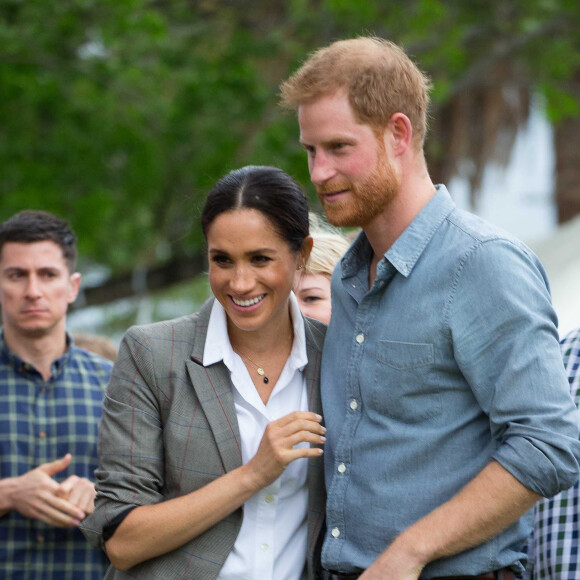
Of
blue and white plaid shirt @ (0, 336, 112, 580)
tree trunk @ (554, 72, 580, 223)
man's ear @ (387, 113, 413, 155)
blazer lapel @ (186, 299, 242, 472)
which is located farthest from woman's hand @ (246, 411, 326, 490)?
tree trunk @ (554, 72, 580, 223)

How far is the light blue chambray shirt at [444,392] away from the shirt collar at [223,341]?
23 centimetres

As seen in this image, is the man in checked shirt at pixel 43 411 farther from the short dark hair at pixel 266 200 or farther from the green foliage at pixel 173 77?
the green foliage at pixel 173 77

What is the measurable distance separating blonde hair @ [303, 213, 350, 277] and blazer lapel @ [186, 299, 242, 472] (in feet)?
2.90

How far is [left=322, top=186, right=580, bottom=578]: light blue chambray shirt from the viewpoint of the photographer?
89.0 inches

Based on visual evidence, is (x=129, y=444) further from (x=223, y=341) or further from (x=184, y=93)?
(x=184, y=93)

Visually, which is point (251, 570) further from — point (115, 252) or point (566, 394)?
point (115, 252)

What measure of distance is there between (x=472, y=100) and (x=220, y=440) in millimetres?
9058

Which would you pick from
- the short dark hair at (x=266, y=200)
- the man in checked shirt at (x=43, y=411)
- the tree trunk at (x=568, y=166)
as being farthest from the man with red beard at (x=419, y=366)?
the tree trunk at (x=568, y=166)

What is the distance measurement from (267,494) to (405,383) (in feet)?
1.66

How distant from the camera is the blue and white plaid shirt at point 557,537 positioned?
2797 millimetres

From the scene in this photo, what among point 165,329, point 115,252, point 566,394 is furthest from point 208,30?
point 566,394

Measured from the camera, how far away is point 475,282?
2.35 metres

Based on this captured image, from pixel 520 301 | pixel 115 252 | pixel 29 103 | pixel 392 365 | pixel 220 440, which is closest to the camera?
pixel 520 301

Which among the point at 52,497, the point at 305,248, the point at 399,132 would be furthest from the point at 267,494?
the point at 52,497
